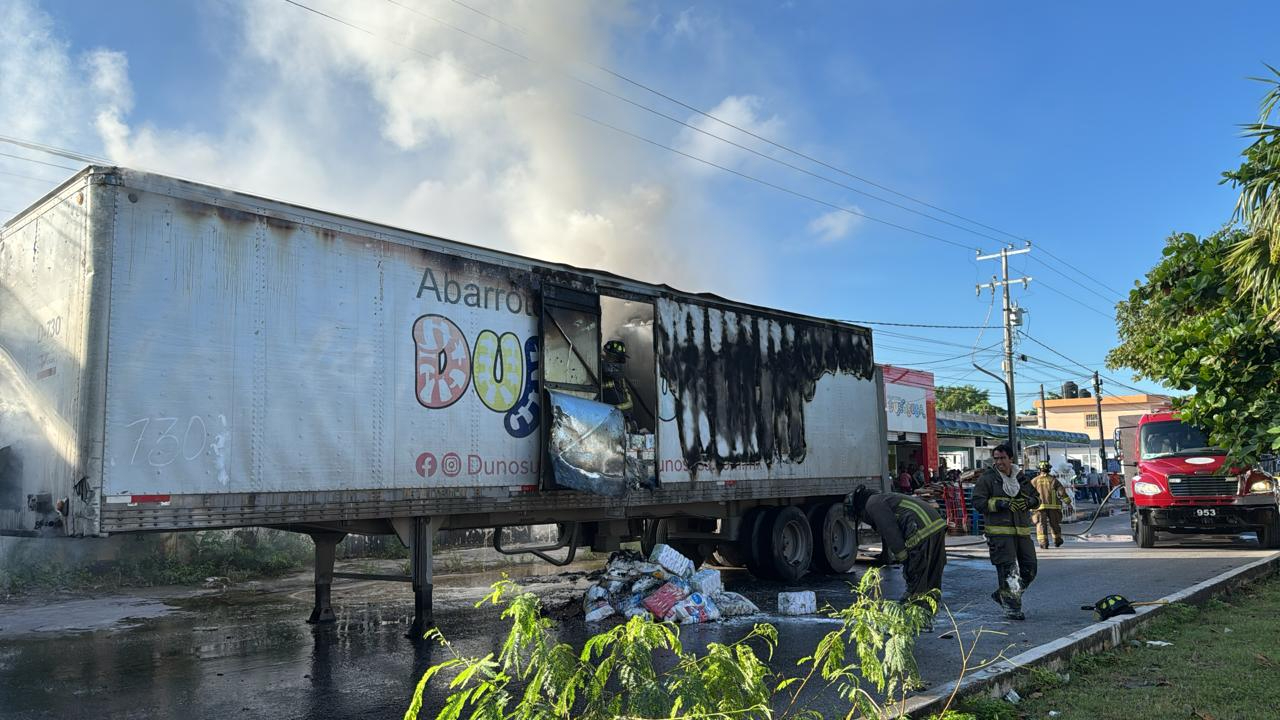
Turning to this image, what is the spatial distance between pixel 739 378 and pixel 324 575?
5.28 m

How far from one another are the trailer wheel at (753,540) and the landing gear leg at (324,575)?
5.05 m

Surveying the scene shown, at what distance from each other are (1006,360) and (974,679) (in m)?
29.6

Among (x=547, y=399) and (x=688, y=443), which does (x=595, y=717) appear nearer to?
(x=547, y=399)

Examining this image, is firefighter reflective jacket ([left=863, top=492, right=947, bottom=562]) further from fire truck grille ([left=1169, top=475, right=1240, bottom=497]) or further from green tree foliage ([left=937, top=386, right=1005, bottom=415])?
green tree foliage ([left=937, top=386, right=1005, bottom=415])

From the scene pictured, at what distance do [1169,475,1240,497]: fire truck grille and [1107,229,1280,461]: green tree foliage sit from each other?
6981 mm

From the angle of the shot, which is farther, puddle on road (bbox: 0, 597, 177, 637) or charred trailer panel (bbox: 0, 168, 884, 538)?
puddle on road (bbox: 0, 597, 177, 637)

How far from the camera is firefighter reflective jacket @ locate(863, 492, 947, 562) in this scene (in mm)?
7816

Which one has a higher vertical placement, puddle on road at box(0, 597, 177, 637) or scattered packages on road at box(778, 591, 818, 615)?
scattered packages on road at box(778, 591, 818, 615)

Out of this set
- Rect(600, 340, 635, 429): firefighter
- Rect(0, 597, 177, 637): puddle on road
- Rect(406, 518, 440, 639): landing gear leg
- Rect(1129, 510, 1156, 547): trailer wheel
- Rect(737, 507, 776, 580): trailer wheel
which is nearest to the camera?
Rect(406, 518, 440, 639): landing gear leg

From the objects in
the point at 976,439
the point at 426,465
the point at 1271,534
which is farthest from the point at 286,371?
the point at 976,439

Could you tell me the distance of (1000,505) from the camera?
26.9 ft

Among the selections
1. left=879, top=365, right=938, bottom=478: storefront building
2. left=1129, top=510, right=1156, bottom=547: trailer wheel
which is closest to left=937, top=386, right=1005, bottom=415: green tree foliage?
left=879, top=365, right=938, bottom=478: storefront building

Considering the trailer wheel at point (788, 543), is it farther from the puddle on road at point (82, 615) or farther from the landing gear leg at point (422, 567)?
the puddle on road at point (82, 615)

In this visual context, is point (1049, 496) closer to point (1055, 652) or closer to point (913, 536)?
point (913, 536)
